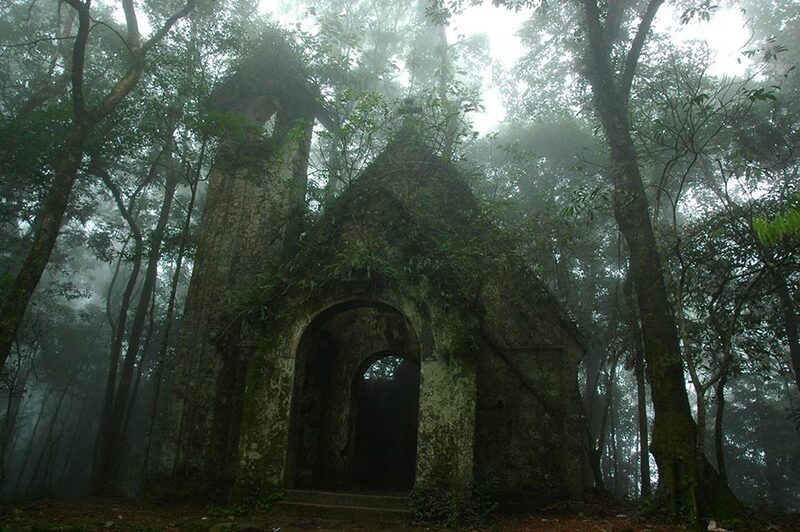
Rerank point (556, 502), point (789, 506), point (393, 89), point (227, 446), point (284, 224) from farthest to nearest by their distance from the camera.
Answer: point (393, 89), point (789, 506), point (284, 224), point (227, 446), point (556, 502)

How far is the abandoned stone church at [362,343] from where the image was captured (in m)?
8.09

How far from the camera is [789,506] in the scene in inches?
1022

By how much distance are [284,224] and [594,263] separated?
14885mm

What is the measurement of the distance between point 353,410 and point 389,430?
2.24 metres

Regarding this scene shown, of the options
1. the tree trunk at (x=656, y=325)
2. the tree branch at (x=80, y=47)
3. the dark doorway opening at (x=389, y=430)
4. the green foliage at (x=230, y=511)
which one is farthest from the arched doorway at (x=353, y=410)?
the tree branch at (x=80, y=47)

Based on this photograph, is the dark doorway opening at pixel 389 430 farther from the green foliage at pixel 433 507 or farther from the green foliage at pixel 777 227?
the green foliage at pixel 777 227

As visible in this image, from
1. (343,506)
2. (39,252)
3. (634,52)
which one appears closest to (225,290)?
(39,252)

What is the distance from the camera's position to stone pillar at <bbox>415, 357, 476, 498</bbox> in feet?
24.2

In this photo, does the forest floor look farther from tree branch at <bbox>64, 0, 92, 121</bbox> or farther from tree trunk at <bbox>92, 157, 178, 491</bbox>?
tree branch at <bbox>64, 0, 92, 121</bbox>

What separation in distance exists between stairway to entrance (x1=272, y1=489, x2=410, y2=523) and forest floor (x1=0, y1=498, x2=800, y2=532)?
11 cm

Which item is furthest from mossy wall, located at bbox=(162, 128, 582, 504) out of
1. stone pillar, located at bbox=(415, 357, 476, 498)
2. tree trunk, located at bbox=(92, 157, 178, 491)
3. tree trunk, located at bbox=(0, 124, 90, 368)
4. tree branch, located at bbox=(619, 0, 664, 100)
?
tree branch, located at bbox=(619, 0, 664, 100)

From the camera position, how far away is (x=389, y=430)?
42.6 ft

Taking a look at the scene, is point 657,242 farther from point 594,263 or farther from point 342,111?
point 594,263

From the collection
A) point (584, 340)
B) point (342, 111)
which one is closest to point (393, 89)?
point (342, 111)
